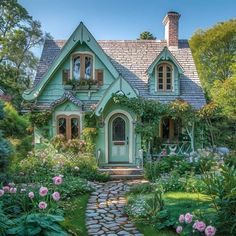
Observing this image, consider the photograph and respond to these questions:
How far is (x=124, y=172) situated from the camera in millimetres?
12562

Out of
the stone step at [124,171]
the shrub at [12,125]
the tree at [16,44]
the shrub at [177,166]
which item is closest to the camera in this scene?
the shrub at [177,166]

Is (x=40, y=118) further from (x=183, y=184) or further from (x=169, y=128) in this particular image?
(x=183, y=184)

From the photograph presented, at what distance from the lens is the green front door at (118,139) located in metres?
14.1

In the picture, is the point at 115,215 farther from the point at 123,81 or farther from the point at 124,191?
the point at 123,81

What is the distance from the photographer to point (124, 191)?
9.86m

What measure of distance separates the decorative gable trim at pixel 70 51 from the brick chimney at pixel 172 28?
459cm

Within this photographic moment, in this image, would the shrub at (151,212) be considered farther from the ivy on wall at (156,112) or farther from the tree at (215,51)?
the tree at (215,51)

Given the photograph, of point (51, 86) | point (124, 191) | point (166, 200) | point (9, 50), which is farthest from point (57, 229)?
point (9, 50)

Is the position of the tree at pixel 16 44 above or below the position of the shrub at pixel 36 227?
above

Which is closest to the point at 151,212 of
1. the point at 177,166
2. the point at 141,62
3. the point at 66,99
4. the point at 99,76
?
the point at 177,166

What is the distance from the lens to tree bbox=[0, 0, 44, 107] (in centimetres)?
2533

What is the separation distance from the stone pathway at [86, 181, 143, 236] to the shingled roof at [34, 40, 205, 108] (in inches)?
253

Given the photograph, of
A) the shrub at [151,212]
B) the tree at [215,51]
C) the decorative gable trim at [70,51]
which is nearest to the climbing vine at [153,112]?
the decorative gable trim at [70,51]

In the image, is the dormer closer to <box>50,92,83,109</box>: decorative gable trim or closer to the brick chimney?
the brick chimney
